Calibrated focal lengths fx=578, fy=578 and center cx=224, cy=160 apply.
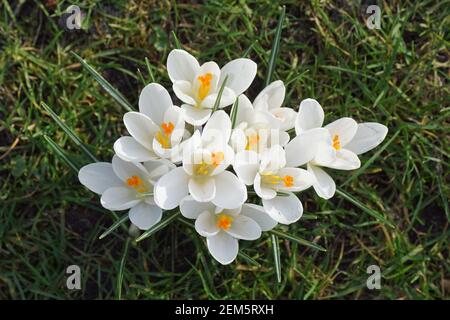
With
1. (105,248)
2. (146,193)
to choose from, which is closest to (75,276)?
(105,248)

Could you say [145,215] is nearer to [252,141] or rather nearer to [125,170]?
[125,170]

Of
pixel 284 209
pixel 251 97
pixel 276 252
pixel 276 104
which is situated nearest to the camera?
pixel 284 209

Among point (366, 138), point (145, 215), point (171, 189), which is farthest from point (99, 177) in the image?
point (366, 138)

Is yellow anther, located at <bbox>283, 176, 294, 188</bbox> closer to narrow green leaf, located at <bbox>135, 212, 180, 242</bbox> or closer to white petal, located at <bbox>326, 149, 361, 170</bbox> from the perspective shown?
white petal, located at <bbox>326, 149, 361, 170</bbox>

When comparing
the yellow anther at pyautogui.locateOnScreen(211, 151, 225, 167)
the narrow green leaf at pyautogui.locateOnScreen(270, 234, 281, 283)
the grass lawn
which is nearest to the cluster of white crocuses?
the yellow anther at pyautogui.locateOnScreen(211, 151, 225, 167)

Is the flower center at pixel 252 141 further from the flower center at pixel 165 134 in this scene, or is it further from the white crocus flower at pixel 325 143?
the flower center at pixel 165 134

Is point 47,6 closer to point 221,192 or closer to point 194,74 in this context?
point 194,74
